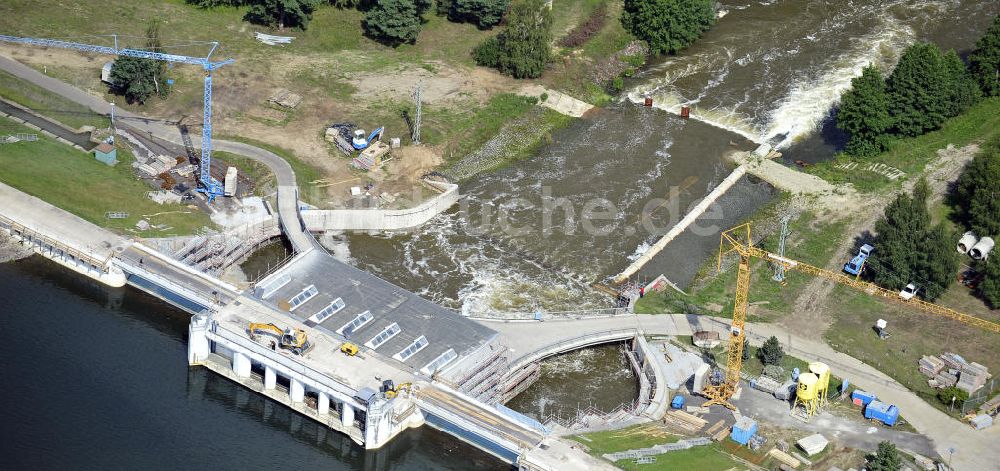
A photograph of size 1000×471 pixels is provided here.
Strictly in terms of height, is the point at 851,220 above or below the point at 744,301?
below

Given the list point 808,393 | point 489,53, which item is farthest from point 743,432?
point 489,53

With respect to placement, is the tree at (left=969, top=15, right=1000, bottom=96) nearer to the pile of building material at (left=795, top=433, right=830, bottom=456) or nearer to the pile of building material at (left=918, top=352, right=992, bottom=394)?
the pile of building material at (left=918, top=352, right=992, bottom=394)

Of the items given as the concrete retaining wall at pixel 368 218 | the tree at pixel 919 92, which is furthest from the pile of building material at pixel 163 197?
the tree at pixel 919 92

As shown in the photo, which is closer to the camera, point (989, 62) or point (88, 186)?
point (88, 186)

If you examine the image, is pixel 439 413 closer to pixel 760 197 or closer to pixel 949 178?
pixel 760 197

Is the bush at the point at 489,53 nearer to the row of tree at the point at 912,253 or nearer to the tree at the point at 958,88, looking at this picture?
the tree at the point at 958,88

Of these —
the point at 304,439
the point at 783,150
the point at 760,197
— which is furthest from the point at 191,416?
the point at 783,150

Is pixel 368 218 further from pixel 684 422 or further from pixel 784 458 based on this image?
pixel 784 458

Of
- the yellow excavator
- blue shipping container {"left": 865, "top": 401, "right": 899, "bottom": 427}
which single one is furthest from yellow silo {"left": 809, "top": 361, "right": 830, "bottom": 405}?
the yellow excavator
